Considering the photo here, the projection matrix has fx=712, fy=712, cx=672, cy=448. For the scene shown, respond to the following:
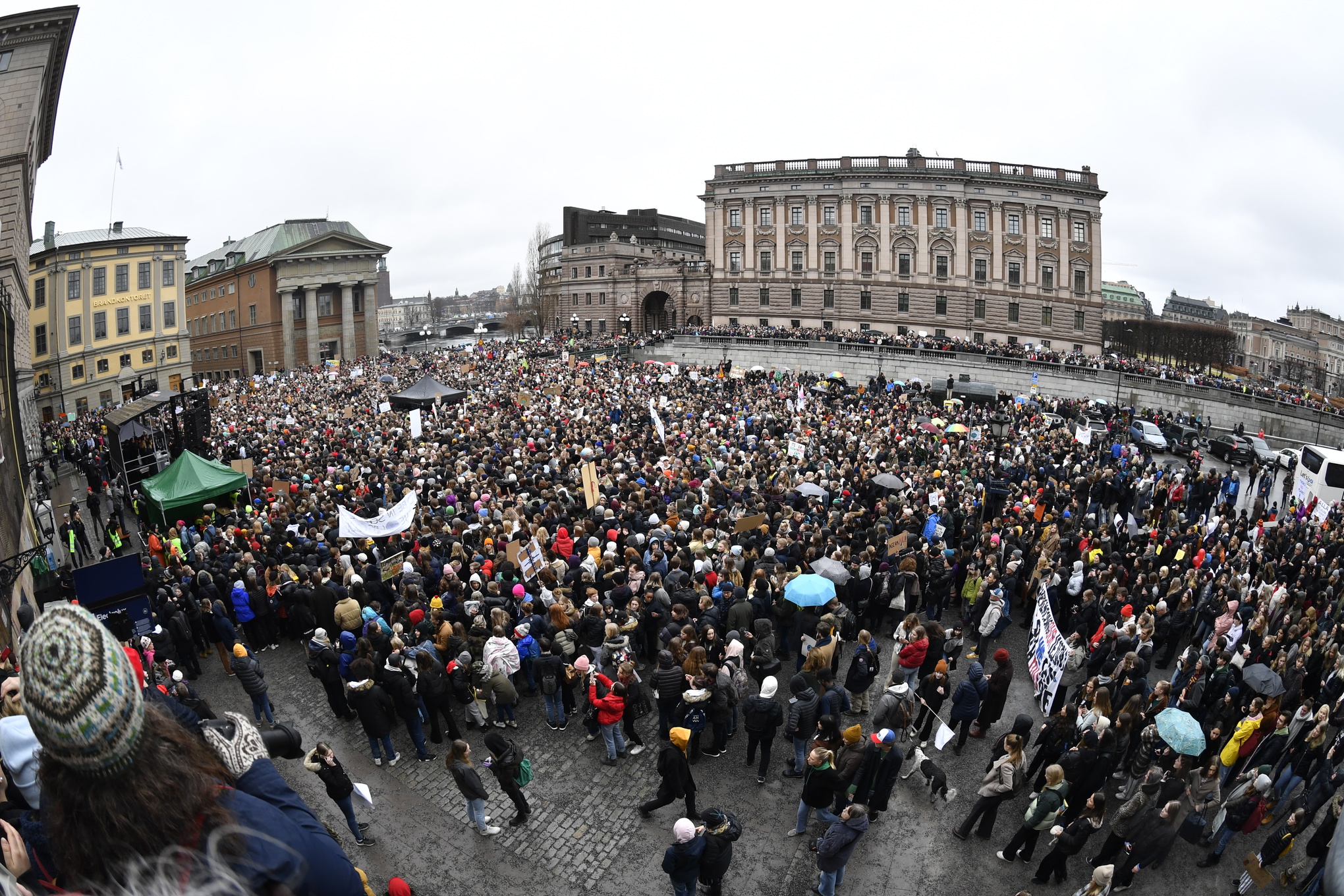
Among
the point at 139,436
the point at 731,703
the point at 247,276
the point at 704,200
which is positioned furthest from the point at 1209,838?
the point at 247,276

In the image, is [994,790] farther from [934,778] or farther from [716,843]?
[716,843]

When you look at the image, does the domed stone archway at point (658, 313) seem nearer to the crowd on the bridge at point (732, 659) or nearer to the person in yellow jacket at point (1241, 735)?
the crowd on the bridge at point (732, 659)

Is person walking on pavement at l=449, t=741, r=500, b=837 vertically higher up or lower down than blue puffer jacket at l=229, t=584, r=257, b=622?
lower down

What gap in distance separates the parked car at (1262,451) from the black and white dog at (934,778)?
2666cm

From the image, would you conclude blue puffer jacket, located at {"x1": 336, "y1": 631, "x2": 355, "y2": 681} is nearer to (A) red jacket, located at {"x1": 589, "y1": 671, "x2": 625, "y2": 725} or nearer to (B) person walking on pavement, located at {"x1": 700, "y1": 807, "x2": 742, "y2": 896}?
(A) red jacket, located at {"x1": 589, "y1": 671, "x2": 625, "y2": 725}

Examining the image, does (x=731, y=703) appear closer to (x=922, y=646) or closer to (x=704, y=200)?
(x=922, y=646)

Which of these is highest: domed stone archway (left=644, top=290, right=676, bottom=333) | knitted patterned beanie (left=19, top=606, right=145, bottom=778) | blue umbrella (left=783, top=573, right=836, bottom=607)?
domed stone archway (left=644, top=290, right=676, bottom=333)

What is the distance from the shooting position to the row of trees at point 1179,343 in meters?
82.4

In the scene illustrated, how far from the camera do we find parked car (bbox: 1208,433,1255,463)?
31031mm

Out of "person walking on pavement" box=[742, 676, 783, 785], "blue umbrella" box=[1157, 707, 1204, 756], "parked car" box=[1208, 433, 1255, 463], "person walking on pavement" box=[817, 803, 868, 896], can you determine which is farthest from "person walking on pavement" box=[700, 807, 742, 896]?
"parked car" box=[1208, 433, 1255, 463]

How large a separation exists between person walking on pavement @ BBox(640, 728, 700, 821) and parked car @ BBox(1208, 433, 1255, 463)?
32.0 metres

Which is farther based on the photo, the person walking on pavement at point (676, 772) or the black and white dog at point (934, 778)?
the black and white dog at point (934, 778)

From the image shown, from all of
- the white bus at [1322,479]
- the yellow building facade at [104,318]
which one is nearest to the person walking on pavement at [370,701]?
the white bus at [1322,479]

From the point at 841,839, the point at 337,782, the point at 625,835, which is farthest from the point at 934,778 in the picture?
the point at 337,782
